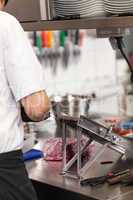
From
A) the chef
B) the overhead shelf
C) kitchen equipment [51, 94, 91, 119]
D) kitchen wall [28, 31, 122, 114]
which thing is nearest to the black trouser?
the chef

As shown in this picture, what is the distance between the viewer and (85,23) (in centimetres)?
129

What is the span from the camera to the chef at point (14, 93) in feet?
3.78

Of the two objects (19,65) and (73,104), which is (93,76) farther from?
(19,65)

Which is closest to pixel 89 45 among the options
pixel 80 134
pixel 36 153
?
pixel 36 153

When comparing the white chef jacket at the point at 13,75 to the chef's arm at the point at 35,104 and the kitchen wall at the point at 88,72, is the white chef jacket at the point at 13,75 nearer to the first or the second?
the chef's arm at the point at 35,104

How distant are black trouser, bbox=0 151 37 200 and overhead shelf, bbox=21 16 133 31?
0.40 metres

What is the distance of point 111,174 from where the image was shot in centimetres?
140

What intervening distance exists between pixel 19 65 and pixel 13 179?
306 mm

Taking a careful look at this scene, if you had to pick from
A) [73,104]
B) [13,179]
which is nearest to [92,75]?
[73,104]

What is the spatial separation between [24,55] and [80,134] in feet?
1.23

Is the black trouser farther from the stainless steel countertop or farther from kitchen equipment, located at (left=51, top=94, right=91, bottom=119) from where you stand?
kitchen equipment, located at (left=51, top=94, right=91, bottom=119)

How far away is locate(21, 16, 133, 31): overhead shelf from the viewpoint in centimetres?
120

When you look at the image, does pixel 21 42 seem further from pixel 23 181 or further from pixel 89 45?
pixel 89 45

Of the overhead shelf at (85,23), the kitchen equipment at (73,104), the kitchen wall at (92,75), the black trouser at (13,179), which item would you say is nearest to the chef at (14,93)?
the black trouser at (13,179)
